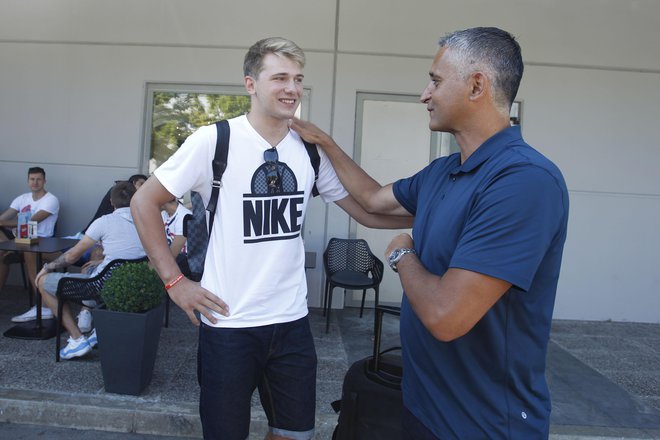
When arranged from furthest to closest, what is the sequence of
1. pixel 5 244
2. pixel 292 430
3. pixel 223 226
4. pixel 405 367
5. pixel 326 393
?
pixel 5 244
pixel 326 393
pixel 292 430
pixel 223 226
pixel 405 367

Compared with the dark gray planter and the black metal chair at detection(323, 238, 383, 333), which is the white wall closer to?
the black metal chair at detection(323, 238, 383, 333)

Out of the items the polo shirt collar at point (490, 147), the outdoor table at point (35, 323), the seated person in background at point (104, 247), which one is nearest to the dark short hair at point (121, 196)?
the seated person in background at point (104, 247)

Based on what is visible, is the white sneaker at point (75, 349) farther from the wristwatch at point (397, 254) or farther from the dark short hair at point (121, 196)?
the wristwatch at point (397, 254)

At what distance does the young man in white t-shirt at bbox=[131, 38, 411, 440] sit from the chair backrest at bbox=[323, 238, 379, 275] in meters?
3.85

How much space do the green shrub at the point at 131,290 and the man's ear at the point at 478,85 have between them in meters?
2.89

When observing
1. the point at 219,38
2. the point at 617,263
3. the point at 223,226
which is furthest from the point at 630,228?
the point at 223,226

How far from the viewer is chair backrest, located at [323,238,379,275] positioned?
6035mm

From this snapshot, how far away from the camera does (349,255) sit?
612 centimetres

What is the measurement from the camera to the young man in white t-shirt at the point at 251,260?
2.00 metres

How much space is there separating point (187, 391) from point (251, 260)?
223 centimetres

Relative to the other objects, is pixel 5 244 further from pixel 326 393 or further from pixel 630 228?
pixel 630 228

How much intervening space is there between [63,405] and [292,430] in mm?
2185

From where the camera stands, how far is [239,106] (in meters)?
6.52

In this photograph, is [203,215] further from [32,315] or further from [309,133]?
[32,315]
